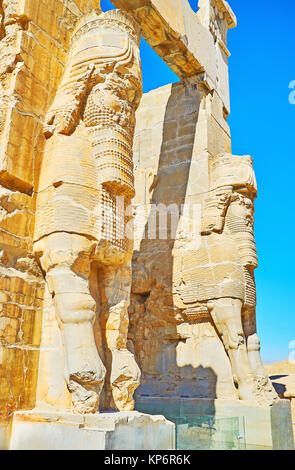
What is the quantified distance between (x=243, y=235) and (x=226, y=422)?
8.14ft

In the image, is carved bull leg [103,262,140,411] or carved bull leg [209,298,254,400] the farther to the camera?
carved bull leg [209,298,254,400]

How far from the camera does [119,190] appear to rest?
3.66 metres

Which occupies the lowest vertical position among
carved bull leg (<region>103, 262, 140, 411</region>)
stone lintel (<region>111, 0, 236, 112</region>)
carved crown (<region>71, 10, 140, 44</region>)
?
carved bull leg (<region>103, 262, 140, 411</region>)

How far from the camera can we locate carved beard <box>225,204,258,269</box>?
20.5ft

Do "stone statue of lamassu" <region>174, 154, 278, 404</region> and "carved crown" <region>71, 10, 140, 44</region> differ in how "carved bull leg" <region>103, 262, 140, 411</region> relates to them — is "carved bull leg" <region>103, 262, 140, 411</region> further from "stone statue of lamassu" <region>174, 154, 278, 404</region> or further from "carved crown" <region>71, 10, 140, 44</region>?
A: "stone statue of lamassu" <region>174, 154, 278, 404</region>

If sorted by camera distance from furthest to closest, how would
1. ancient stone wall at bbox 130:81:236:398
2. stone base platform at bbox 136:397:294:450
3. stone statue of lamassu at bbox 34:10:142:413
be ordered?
ancient stone wall at bbox 130:81:236:398
stone base platform at bbox 136:397:294:450
stone statue of lamassu at bbox 34:10:142:413

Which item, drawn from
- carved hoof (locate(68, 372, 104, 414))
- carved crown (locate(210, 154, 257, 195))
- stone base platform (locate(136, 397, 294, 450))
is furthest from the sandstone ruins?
carved crown (locate(210, 154, 257, 195))

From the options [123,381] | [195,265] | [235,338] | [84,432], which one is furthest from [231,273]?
[84,432]

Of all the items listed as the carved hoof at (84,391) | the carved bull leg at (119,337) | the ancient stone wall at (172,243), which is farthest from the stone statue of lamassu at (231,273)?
the carved hoof at (84,391)

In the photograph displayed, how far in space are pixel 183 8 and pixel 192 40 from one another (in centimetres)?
47

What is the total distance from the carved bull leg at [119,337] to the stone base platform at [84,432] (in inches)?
8.6

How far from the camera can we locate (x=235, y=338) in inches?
230
